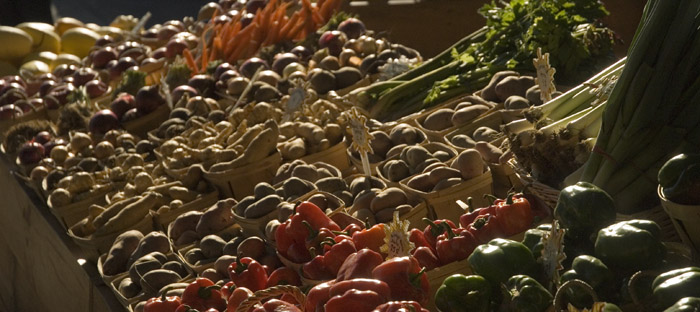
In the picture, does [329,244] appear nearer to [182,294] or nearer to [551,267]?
[182,294]

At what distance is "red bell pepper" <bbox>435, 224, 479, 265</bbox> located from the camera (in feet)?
8.38

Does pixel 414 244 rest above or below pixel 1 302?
above

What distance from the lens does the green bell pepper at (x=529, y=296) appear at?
6.54 feet

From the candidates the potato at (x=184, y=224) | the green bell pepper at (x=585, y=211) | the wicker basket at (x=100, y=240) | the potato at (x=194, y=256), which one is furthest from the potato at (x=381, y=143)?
the green bell pepper at (x=585, y=211)

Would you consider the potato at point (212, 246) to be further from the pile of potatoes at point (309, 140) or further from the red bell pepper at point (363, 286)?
the red bell pepper at point (363, 286)

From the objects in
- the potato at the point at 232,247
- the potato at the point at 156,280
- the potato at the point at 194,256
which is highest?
the potato at the point at 232,247

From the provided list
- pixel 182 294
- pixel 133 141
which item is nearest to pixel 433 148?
pixel 182 294

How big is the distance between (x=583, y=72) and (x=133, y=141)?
8.41ft

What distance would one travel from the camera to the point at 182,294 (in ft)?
9.39

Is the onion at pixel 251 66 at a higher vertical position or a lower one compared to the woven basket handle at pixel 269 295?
higher

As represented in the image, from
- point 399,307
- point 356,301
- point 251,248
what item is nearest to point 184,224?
point 251,248

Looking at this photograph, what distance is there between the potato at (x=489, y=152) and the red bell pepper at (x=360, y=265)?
980 mm

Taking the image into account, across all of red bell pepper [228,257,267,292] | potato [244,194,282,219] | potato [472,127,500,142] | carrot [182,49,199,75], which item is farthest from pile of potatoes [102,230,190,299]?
carrot [182,49,199,75]

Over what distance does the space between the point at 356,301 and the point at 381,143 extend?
1.65 m
